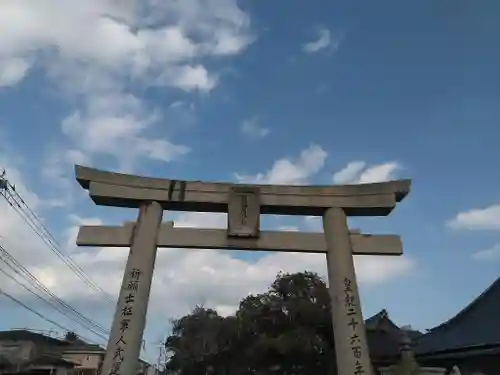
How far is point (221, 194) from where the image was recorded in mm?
10055

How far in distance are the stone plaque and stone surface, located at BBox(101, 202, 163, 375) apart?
147 centimetres

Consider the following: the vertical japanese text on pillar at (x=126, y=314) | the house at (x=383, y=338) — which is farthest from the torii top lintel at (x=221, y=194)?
the house at (x=383, y=338)

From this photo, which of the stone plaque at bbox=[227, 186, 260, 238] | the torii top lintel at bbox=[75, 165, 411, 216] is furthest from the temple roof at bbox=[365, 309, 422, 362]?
the stone plaque at bbox=[227, 186, 260, 238]

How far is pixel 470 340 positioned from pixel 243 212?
8.56m

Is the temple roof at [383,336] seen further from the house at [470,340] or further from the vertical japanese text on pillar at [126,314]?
the vertical japanese text on pillar at [126,314]

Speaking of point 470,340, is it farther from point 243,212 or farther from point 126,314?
point 126,314

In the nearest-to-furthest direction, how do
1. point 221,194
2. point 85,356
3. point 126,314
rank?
point 126,314, point 221,194, point 85,356

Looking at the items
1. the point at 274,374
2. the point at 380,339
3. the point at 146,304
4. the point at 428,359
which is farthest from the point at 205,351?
the point at 146,304

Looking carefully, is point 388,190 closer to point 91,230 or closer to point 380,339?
point 91,230

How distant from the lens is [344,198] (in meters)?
10.2

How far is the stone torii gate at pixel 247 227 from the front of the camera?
30.4 ft

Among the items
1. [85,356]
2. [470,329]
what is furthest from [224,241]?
[85,356]

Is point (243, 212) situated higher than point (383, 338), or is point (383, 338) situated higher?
point (383, 338)

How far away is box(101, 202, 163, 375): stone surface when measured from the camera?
8.69m
